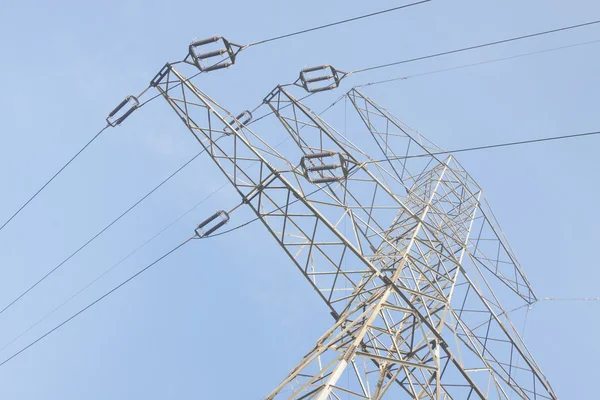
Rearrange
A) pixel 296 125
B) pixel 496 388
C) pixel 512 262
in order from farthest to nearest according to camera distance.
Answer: pixel 512 262, pixel 296 125, pixel 496 388

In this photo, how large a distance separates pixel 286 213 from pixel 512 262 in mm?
12372

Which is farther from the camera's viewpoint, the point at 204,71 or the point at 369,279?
the point at 204,71

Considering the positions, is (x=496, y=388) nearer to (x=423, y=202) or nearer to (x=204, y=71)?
(x=423, y=202)

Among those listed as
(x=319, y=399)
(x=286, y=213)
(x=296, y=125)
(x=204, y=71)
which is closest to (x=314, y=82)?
(x=296, y=125)

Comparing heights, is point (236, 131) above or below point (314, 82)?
below

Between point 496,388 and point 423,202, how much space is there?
21.9 ft

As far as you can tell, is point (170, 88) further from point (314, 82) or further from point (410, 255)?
point (410, 255)

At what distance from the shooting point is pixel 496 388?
1889 centimetres

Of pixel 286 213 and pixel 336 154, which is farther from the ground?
pixel 336 154

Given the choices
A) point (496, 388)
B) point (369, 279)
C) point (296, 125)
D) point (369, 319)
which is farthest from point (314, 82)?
point (496, 388)

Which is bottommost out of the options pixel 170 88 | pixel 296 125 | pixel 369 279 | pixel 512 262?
pixel 369 279

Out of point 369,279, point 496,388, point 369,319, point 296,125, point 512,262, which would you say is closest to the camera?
point 369,319

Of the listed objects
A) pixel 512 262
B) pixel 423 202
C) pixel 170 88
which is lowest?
pixel 170 88

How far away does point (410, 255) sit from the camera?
19656 mm
